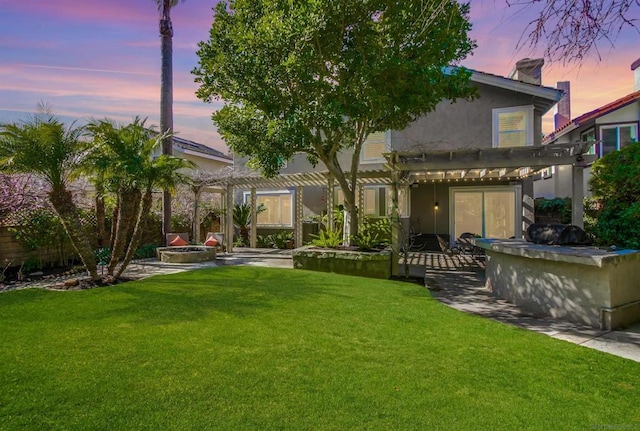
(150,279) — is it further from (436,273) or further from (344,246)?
(436,273)

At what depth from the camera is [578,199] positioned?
10945 millimetres

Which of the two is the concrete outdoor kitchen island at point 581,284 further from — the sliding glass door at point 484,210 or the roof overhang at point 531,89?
the sliding glass door at point 484,210

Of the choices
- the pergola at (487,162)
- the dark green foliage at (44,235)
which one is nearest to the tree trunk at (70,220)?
the dark green foliage at (44,235)

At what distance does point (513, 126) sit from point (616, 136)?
479cm

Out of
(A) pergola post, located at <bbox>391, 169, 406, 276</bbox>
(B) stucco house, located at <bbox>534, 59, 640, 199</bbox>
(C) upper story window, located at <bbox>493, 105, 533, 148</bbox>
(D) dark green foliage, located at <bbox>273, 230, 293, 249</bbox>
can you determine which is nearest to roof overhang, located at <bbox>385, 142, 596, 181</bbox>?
(A) pergola post, located at <bbox>391, 169, 406, 276</bbox>

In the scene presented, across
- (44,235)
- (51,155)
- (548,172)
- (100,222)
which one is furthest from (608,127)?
(44,235)

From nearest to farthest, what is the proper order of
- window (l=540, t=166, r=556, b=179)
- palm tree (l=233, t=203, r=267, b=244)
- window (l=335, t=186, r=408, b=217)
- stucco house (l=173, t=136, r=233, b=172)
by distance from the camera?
window (l=540, t=166, r=556, b=179) < window (l=335, t=186, r=408, b=217) < palm tree (l=233, t=203, r=267, b=244) < stucco house (l=173, t=136, r=233, b=172)

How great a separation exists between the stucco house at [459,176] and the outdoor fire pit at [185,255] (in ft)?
15.0

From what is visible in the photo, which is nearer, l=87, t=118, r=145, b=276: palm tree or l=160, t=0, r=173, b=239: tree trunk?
l=87, t=118, r=145, b=276: palm tree

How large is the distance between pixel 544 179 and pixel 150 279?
788 inches

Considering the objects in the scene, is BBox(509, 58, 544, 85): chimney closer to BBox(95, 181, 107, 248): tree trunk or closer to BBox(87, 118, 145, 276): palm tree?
BBox(87, 118, 145, 276): palm tree

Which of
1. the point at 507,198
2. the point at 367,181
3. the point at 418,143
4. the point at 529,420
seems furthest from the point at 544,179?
the point at 529,420

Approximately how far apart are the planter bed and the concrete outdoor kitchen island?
376 centimetres

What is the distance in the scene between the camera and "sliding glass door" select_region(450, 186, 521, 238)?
17.5 metres
